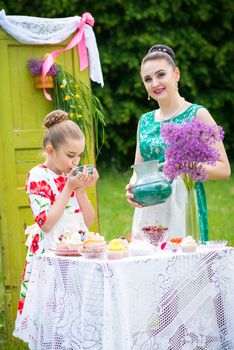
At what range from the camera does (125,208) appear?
32.8 ft

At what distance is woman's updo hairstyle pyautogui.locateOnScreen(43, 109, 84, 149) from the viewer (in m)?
4.14

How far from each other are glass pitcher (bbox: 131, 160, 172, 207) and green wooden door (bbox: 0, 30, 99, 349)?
149 cm

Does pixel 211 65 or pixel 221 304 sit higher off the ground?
pixel 211 65

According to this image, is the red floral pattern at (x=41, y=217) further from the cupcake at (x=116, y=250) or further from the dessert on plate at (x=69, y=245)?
the cupcake at (x=116, y=250)

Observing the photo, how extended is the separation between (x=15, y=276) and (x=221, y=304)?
69.1 inches

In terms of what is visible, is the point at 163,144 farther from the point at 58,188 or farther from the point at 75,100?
the point at 75,100

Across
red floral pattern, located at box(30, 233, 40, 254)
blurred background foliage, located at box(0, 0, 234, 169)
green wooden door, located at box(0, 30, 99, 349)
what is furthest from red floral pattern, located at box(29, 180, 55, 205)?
blurred background foliage, located at box(0, 0, 234, 169)

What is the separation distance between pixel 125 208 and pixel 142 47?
3.96 meters

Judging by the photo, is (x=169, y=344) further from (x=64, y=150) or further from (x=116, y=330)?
(x=64, y=150)

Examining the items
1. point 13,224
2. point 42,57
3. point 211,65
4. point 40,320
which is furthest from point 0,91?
point 211,65

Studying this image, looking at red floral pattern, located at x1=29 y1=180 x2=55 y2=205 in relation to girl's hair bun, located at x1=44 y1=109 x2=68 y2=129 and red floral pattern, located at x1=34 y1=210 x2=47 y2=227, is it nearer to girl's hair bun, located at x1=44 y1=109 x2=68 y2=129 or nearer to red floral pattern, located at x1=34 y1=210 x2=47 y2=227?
red floral pattern, located at x1=34 y1=210 x2=47 y2=227

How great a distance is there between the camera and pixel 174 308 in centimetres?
369

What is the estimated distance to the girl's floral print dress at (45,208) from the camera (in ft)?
13.5

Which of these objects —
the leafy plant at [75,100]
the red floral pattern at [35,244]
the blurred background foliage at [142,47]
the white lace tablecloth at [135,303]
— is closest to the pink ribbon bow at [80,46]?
the leafy plant at [75,100]
